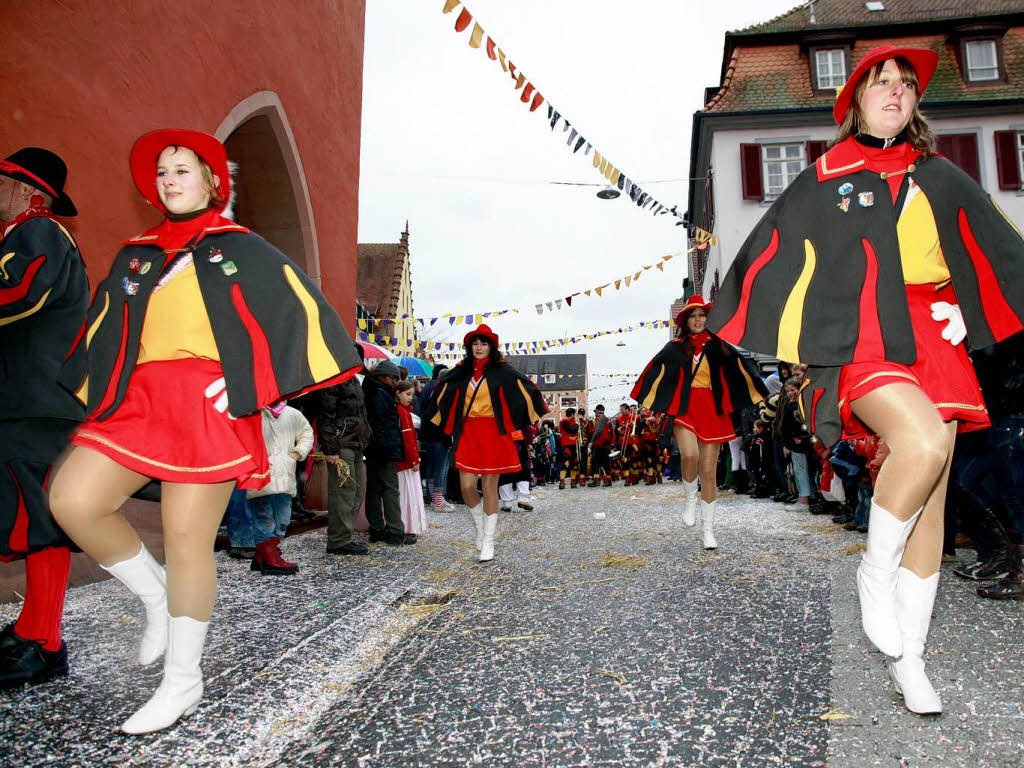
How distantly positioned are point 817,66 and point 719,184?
4255mm

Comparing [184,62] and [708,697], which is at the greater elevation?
[184,62]

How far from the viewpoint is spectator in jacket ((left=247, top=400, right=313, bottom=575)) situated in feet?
18.7

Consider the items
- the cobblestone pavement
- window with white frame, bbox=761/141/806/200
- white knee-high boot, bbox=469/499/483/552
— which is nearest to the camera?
the cobblestone pavement

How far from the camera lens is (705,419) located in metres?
6.50

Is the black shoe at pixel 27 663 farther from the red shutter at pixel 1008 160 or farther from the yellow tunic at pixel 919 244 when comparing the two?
the red shutter at pixel 1008 160

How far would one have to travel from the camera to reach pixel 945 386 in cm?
253

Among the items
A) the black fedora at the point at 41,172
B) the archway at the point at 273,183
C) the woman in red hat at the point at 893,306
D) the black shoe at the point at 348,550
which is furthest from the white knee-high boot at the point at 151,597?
the archway at the point at 273,183

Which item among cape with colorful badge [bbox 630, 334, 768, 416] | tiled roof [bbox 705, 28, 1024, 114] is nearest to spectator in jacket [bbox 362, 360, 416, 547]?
cape with colorful badge [bbox 630, 334, 768, 416]

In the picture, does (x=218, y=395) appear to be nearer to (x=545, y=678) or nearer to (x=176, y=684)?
(x=176, y=684)

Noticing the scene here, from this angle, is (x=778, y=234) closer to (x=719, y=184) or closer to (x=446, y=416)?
(x=446, y=416)

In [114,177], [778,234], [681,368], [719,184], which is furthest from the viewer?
[719,184]

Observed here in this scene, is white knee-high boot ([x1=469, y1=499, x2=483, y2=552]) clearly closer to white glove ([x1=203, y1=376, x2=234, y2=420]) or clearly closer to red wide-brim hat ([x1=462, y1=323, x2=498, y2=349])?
red wide-brim hat ([x1=462, y1=323, x2=498, y2=349])

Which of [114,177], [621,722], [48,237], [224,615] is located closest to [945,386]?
[621,722]

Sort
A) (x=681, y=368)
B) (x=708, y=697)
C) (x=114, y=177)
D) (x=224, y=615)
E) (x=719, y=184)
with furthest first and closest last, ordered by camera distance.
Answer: (x=719, y=184) → (x=681, y=368) → (x=114, y=177) → (x=224, y=615) → (x=708, y=697)
